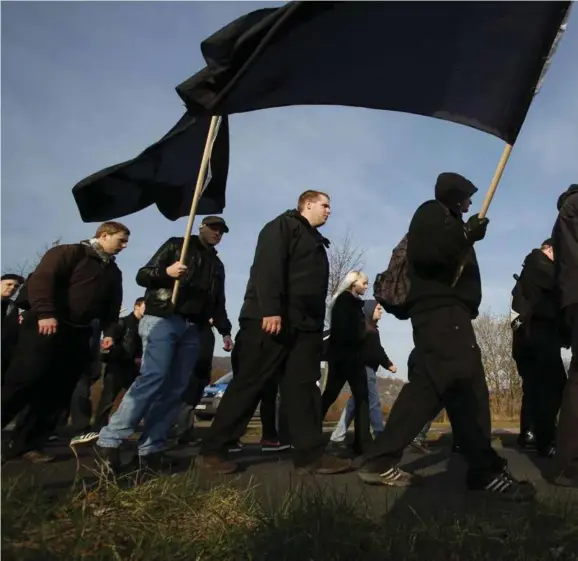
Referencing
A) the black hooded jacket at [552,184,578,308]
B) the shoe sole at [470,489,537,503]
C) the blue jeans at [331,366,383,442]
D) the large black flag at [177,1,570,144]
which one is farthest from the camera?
the blue jeans at [331,366,383,442]

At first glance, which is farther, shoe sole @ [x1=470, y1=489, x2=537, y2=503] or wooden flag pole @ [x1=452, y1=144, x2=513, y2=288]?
wooden flag pole @ [x1=452, y1=144, x2=513, y2=288]

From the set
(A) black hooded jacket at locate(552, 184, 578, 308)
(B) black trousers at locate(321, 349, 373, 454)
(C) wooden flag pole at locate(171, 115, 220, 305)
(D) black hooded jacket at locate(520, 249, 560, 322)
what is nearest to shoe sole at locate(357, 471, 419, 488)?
A: (A) black hooded jacket at locate(552, 184, 578, 308)

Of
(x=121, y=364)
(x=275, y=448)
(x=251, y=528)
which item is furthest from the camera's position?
(x=121, y=364)

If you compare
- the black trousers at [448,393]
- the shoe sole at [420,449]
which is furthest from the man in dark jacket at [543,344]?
the black trousers at [448,393]

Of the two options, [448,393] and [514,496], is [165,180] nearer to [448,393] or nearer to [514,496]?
[448,393]

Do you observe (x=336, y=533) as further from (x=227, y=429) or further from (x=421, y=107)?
(x=421, y=107)

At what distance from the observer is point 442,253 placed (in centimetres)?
402

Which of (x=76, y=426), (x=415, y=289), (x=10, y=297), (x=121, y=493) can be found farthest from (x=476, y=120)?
(x=76, y=426)

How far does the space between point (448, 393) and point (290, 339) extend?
122 centimetres

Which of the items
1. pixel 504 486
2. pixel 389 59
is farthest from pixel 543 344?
pixel 389 59

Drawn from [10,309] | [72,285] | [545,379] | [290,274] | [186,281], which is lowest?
A: [545,379]

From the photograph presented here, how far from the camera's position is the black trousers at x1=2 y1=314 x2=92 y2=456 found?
4719mm

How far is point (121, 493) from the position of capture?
2.97 meters

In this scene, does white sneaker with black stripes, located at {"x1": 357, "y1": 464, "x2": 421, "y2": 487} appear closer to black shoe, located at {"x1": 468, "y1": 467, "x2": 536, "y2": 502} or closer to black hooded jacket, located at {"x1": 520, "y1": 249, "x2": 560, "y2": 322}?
black shoe, located at {"x1": 468, "y1": 467, "x2": 536, "y2": 502}
